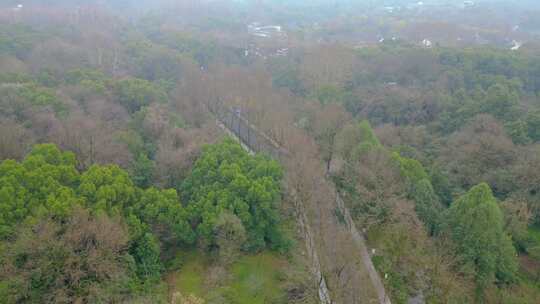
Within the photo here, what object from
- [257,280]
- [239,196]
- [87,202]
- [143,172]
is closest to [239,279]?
[257,280]

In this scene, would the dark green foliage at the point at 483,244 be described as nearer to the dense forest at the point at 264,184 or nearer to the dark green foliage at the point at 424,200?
the dense forest at the point at 264,184

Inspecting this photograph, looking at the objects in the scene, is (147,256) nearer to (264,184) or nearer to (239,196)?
Result: (239,196)

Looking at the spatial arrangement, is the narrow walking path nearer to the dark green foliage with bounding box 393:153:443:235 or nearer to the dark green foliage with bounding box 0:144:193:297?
the dark green foliage with bounding box 393:153:443:235

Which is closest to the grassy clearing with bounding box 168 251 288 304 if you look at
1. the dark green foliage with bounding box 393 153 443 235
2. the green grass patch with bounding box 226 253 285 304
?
the green grass patch with bounding box 226 253 285 304

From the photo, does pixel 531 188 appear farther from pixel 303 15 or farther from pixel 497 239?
pixel 303 15

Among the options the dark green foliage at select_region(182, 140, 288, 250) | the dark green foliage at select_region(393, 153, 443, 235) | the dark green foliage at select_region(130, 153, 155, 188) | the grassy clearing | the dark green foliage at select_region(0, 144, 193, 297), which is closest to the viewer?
the dark green foliage at select_region(0, 144, 193, 297)

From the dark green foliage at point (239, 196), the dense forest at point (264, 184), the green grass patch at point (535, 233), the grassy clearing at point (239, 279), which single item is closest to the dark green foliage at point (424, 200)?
the dense forest at point (264, 184)
